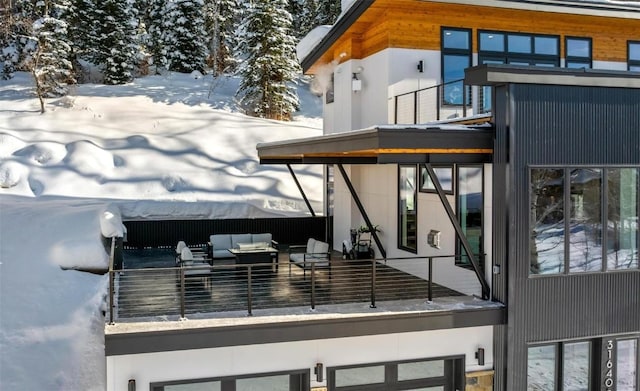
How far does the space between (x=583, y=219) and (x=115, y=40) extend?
1167 inches

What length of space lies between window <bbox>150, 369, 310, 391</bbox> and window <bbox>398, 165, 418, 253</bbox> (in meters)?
4.20

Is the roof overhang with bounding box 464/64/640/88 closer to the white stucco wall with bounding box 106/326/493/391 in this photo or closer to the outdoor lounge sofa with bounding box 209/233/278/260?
the white stucco wall with bounding box 106/326/493/391

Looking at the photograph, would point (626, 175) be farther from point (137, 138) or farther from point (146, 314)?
point (137, 138)

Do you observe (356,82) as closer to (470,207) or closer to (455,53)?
(455,53)

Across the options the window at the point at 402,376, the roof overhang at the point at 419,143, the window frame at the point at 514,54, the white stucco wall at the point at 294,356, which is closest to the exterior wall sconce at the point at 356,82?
the window frame at the point at 514,54

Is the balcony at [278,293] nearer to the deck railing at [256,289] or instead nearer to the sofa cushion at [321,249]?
the deck railing at [256,289]

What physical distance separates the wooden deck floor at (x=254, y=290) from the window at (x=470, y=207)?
88cm

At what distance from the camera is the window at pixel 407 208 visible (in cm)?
1102

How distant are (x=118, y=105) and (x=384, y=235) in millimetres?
19971

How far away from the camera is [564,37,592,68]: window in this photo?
475 inches

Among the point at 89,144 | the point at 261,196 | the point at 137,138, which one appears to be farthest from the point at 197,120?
the point at 261,196

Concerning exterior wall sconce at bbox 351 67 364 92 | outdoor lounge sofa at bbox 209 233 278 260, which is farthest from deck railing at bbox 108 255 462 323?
exterior wall sconce at bbox 351 67 364 92

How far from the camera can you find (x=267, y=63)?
2916 centimetres

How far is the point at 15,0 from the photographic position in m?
33.2
